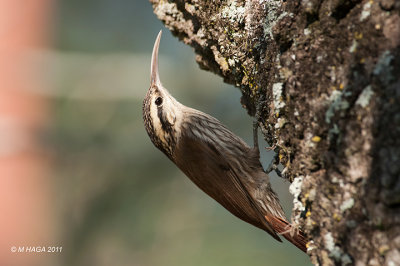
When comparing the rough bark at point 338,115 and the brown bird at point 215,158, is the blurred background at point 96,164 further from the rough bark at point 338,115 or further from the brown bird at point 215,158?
the rough bark at point 338,115

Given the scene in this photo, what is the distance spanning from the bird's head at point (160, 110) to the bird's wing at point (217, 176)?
16cm

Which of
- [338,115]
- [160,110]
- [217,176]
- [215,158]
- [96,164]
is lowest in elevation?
[338,115]

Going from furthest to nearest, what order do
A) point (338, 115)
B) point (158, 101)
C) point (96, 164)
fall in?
point (96, 164) < point (158, 101) < point (338, 115)

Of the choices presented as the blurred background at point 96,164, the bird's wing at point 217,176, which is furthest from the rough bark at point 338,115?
the blurred background at point 96,164

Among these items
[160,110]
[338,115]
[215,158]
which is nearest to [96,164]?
[160,110]

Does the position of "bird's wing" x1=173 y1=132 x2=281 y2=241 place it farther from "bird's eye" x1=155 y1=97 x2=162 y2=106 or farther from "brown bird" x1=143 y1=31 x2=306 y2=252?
"bird's eye" x1=155 y1=97 x2=162 y2=106

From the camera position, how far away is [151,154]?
21.4ft

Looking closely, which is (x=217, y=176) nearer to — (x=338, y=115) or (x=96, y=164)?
(x=338, y=115)

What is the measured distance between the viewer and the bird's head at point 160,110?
3.68 meters

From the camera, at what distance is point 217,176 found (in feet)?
11.3

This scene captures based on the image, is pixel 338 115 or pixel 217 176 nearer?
pixel 338 115

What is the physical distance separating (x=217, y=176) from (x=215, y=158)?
0.14 meters

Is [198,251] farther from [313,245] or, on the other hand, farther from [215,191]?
[313,245]

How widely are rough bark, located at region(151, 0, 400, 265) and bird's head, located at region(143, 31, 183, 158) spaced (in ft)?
4.68
